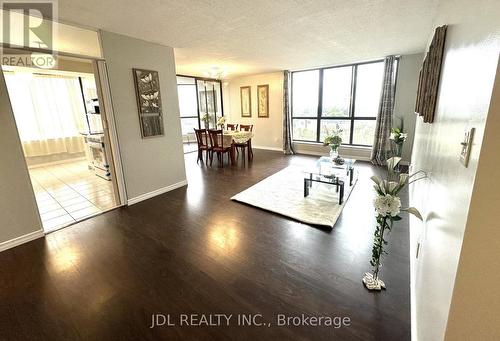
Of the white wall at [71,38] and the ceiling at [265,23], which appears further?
the white wall at [71,38]

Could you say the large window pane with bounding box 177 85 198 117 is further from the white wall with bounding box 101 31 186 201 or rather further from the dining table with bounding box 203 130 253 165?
the white wall with bounding box 101 31 186 201

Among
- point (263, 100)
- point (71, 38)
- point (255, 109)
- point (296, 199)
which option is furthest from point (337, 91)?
point (71, 38)

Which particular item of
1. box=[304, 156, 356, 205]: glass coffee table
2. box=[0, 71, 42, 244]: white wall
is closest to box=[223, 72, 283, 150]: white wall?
box=[304, 156, 356, 205]: glass coffee table

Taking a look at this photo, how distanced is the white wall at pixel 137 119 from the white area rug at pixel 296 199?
1.42 metres

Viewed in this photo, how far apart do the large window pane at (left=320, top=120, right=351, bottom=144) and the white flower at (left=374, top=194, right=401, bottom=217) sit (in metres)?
4.94

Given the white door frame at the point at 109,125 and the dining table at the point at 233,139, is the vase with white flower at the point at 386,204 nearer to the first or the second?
→ the white door frame at the point at 109,125

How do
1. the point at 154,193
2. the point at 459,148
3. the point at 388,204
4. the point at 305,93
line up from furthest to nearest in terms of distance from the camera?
the point at 305,93 → the point at 154,193 → the point at 388,204 → the point at 459,148

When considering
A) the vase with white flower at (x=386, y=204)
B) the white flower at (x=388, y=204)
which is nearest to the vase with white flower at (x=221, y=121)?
the vase with white flower at (x=386, y=204)

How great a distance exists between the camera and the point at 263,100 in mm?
7227

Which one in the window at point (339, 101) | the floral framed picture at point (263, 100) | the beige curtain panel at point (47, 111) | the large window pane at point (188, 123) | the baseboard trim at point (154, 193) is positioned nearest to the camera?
the baseboard trim at point (154, 193)

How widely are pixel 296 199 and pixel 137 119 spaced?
2.72 m

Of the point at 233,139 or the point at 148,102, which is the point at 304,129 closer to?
the point at 233,139

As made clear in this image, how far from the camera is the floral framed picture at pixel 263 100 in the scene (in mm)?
7098

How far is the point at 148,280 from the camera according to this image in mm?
1883
